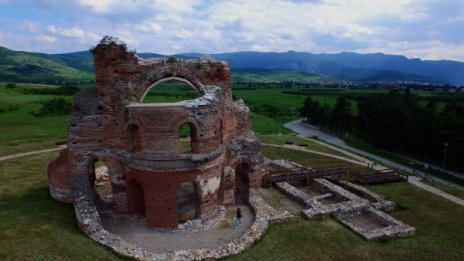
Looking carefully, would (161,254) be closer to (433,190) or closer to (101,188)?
(101,188)

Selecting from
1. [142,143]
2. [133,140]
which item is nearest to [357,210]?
[142,143]

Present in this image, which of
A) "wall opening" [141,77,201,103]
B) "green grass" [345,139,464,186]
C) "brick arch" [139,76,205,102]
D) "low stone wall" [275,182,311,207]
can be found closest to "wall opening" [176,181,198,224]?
"brick arch" [139,76,205,102]

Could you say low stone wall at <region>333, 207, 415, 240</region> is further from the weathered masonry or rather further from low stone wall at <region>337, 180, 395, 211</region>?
the weathered masonry

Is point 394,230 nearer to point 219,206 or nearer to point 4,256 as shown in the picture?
point 219,206

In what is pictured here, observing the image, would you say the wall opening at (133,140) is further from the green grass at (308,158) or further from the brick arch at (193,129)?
the green grass at (308,158)

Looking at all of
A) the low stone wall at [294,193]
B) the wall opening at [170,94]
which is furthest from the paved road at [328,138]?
the wall opening at [170,94]

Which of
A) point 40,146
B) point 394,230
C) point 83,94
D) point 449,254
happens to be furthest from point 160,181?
point 40,146
